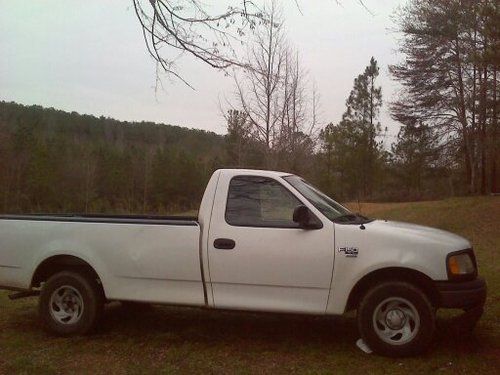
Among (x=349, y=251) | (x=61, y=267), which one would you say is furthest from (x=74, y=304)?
(x=349, y=251)

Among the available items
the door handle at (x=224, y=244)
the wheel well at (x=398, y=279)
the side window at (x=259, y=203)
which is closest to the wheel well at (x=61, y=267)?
the door handle at (x=224, y=244)

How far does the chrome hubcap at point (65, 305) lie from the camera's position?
241 inches

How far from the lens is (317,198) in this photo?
19.5 feet

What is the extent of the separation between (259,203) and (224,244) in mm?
581

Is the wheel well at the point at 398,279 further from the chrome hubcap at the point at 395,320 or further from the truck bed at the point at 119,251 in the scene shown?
the truck bed at the point at 119,251

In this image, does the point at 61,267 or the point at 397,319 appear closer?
the point at 397,319

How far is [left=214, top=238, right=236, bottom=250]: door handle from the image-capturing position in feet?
18.3

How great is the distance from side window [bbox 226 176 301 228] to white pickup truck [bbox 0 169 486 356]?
0.01 m

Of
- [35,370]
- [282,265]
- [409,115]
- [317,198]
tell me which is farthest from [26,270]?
[409,115]

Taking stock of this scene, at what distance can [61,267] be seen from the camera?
20.7 feet

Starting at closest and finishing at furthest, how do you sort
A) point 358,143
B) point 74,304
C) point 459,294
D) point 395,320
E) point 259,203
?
point 459,294 < point 395,320 < point 259,203 < point 74,304 < point 358,143

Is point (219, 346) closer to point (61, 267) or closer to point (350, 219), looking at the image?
point (350, 219)

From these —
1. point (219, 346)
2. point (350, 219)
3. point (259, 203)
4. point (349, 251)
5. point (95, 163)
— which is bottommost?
point (219, 346)

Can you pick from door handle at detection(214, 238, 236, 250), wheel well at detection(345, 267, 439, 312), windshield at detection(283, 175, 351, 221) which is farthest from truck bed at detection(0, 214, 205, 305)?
wheel well at detection(345, 267, 439, 312)
